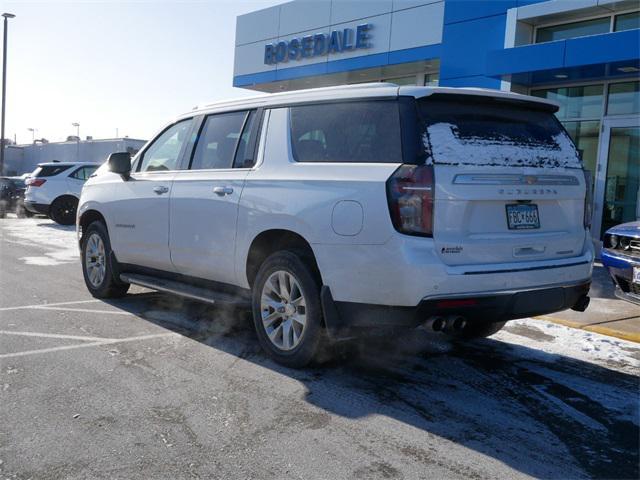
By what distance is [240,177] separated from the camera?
499 cm

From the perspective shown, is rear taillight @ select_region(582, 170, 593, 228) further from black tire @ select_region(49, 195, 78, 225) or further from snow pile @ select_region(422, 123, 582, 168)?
black tire @ select_region(49, 195, 78, 225)

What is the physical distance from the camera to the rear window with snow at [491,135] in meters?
3.95

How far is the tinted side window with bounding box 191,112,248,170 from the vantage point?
530cm

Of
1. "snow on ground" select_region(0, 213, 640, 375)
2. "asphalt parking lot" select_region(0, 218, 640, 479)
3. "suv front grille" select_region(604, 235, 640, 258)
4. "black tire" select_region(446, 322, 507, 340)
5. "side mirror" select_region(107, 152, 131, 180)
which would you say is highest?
"side mirror" select_region(107, 152, 131, 180)

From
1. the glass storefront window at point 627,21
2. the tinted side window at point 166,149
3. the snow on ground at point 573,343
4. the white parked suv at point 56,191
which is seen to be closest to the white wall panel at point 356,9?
the glass storefront window at point 627,21

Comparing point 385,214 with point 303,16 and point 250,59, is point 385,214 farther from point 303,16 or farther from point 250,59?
point 250,59

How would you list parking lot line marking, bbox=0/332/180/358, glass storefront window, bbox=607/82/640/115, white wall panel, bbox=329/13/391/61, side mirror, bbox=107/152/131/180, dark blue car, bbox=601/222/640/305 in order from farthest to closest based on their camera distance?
1. white wall panel, bbox=329/13/391/61
2. glass storefront window, bbox=607/82/640/115
3. side mirror, bbox=107/152/131/180
4. dark blue car, bbox=601/222/640/305
5. parking lot line marking, bbox=0/332/180/358

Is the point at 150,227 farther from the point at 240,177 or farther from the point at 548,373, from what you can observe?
the point at 548,373

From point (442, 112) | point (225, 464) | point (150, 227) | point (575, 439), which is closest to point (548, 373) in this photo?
point (575, 439)

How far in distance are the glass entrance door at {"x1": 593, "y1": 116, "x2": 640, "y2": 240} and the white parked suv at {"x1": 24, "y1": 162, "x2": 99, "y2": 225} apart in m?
12.8

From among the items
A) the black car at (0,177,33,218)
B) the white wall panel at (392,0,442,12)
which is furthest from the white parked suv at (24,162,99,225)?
the white wall panel at (392,0,442,12)

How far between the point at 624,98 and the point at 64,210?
14179 mm

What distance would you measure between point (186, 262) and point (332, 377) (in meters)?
1.82

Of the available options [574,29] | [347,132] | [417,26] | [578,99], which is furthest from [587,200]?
[417,26]
